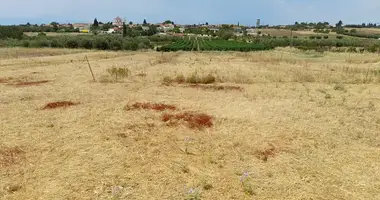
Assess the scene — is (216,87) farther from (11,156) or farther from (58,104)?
(11,156)

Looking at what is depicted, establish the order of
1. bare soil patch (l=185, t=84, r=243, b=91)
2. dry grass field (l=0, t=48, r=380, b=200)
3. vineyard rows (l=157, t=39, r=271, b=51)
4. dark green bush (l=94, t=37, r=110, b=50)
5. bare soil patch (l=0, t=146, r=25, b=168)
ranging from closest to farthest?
dry grass field (l=0, t=48, r=380, b=200) → bare soil patch (l=0, t=146, r=25, b=168) → bare soil patch (l=185, t=84, r=243, b=91) → vineyard rows (l=157, t=39, r=271, b=51) → dark green bush (l=94, t=37, r=110, b=50)

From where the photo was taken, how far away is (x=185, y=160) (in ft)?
20.3

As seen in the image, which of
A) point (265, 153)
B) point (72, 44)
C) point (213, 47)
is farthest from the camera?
point (213, 47)

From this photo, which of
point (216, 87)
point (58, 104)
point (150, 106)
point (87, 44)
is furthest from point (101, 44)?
point (150, 106)

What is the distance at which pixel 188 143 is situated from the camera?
277 inches

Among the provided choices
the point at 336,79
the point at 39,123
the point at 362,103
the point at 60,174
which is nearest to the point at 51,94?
the point at 39,123

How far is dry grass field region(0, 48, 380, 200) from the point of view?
5.25 metres

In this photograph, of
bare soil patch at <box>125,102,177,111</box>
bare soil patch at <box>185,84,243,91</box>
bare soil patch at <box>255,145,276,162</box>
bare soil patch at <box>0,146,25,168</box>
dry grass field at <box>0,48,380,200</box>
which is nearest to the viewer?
dry grass field at <box>0,48,380,200</box>

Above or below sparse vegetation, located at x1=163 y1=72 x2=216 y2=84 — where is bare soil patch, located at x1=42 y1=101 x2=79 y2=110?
below

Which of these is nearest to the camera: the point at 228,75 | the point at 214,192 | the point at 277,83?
the point at 214,192

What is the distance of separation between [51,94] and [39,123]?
145 inches

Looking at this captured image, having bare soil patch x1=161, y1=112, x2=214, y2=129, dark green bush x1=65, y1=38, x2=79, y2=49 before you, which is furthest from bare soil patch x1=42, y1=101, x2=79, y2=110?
A: dark green bush x1=65, y1=38, x2=79, y2=49

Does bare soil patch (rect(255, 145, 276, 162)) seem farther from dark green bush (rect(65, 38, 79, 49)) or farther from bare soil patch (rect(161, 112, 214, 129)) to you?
dark green bush (rect(65, 38, 79, 49))

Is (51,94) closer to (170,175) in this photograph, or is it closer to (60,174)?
(60,174)
